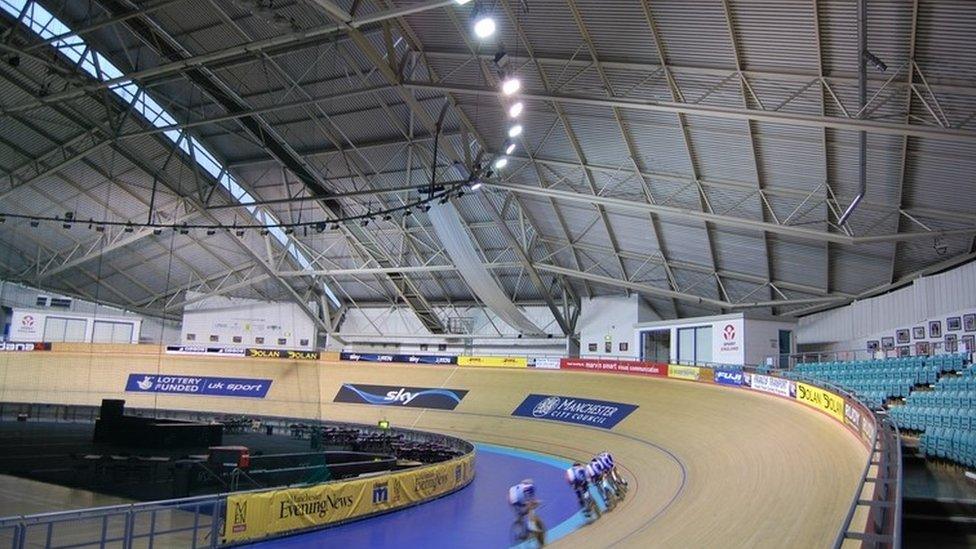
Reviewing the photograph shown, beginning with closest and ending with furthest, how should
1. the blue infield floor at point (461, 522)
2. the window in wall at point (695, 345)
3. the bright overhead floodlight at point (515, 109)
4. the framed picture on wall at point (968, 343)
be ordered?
the blue infield floor at point (461, 522), the bright overhead floodlight at point (515, 109), the framed picture on wall at point (968, 343), the window in wall at point (695, 345)

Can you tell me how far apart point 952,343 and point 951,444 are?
13.9m

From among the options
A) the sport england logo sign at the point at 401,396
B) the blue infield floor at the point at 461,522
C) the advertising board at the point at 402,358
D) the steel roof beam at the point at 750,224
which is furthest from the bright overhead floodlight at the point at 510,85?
the advertising board at the point at 402,358

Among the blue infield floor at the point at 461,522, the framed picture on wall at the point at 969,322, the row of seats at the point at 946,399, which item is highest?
the framed picture on wall at the point at 969,322

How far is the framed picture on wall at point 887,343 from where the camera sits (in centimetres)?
2631

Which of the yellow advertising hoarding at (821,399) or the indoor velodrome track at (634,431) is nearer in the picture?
the indoor velodrome track at (634,431)

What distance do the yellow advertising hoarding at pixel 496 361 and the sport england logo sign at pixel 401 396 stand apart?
2.66 metres

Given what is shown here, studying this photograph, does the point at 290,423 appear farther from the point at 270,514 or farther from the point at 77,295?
the point at 270,514

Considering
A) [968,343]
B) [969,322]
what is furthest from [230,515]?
[969,322]

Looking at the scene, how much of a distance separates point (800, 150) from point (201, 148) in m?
28.3

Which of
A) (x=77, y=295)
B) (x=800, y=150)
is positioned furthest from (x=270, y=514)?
(x=77, y=295)

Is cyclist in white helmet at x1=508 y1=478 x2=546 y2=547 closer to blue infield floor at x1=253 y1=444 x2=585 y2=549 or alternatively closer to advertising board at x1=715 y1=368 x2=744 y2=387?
blue infield floor at x1=253 y1=444 x2=585 y2=549

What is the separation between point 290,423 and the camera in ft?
109

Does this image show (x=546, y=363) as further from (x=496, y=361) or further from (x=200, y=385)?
(x=200, y=385)

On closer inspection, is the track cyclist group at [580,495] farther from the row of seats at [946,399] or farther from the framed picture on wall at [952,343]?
the framed picture on wall at [952,343]
